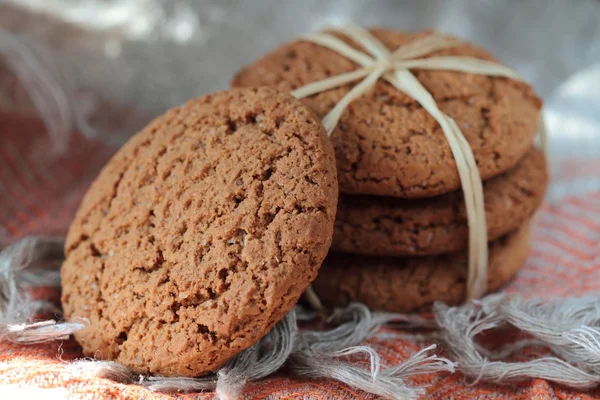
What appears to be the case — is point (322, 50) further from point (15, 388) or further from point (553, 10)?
point (553, 10)

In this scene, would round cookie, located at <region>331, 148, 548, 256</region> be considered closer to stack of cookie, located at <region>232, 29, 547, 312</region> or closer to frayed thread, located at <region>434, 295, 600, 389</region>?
stack of cookie, located at <region>232, 29, 547, 312</region>

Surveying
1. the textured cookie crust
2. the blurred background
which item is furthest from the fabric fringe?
the blurred background

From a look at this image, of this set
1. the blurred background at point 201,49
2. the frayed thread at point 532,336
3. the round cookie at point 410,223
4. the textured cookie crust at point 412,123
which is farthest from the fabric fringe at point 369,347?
the blurred background at point 201,49

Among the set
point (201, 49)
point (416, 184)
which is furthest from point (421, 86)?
point (201, 49)

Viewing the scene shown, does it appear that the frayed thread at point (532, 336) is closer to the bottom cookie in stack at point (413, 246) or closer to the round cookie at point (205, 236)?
the bottom cookie in stack at point (413, 246)

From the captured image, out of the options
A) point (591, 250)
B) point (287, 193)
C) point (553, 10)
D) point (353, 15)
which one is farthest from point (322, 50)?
point (553, 10)
